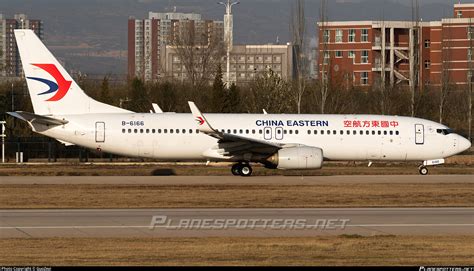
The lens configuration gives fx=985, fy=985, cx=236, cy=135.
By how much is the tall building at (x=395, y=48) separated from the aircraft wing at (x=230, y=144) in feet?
210

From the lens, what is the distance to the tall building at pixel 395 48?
362 feet

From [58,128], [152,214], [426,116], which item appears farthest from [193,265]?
[426,116]

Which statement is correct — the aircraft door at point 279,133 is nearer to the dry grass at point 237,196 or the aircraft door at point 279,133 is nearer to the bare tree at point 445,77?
the dry grass at point 237,196

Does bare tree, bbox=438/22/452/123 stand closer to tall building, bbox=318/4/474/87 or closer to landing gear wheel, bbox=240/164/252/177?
tall building, bbox=318/4/474/87

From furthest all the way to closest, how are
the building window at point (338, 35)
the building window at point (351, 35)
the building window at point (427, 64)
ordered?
the building window at point (338, 35)
the building window at point (351, 35)
the building window at point (427, 64)

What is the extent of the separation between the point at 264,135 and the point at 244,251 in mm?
23407

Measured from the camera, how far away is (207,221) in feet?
82.5

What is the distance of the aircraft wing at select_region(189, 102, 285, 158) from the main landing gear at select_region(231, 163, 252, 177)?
595 millimetres

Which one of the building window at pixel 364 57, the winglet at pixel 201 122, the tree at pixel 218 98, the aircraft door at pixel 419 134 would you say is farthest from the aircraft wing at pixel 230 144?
the building window at pixel 364 57

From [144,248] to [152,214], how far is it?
675cm

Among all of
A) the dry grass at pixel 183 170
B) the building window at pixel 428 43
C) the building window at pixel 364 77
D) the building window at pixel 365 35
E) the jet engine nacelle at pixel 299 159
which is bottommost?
the dry grass at pixel 183 170

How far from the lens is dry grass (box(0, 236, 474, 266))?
60.9ft

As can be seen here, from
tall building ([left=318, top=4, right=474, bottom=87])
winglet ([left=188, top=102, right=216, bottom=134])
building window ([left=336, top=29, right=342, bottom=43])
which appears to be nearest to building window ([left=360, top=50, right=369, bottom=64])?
tall building ([left=318, top=4, right=474, bottom=87])

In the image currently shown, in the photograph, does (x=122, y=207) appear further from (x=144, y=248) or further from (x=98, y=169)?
(x=98, y=169)
